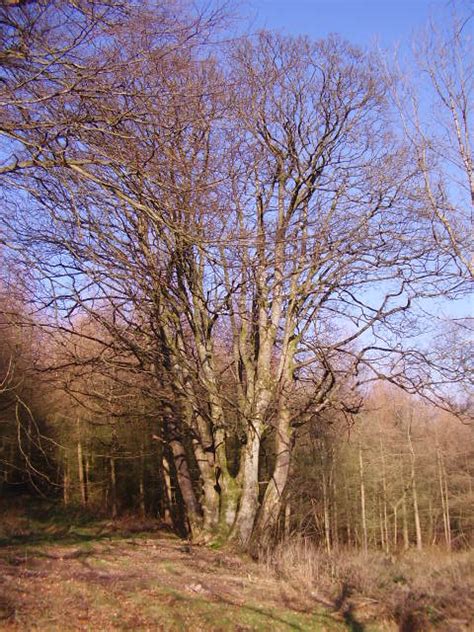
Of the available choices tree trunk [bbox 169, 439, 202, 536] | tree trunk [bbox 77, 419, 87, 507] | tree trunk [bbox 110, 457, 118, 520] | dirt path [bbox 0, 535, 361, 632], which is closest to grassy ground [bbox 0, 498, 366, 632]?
dirt path [bbox 0, 535, 361, 632]

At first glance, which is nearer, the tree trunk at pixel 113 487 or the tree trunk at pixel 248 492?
the tree trunk at pixel 248 492

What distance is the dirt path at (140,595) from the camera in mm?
5961

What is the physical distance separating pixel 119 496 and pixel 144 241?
873 inches

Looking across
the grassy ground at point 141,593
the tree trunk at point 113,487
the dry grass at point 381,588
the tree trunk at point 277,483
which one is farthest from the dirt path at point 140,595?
the tree trunk at point 113,487

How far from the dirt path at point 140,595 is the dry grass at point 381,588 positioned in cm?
41

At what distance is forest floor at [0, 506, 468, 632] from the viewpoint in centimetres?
600

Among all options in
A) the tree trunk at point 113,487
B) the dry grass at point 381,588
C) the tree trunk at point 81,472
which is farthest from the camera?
the tree trunk at point 113,487

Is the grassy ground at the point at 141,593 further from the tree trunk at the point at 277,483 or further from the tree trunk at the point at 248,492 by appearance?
the tree trunk at the point at 277,483

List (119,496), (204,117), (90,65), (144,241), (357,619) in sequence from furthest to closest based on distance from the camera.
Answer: (119,496) < (144,241) < (204,117) < (357,619) < (90,65)

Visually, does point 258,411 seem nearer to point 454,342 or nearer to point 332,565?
point 332,565

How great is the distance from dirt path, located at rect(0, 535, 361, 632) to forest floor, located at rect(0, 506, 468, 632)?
0.01m

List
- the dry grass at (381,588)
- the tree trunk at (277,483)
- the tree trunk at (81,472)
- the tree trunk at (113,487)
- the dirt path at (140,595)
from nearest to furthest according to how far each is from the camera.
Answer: the dirt path at (140,595)
the dry grass at (381,588)
the tree trunk at (277,483)
the tree trunk at (81,472)
the tree trunk at (113,487)

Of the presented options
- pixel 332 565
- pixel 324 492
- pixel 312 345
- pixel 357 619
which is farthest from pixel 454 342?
pixel 324 492

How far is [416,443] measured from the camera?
27.3 meters
